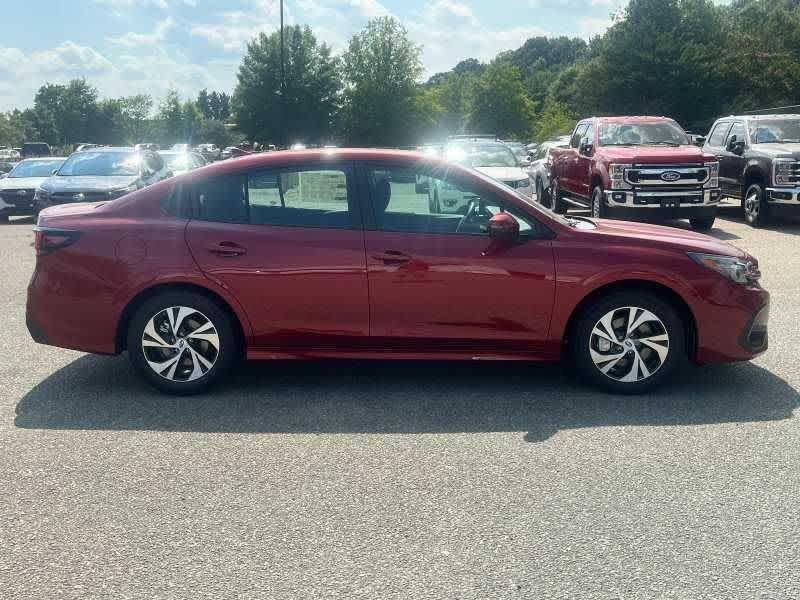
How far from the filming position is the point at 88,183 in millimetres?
18141

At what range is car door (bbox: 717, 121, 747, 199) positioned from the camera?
1752 cm

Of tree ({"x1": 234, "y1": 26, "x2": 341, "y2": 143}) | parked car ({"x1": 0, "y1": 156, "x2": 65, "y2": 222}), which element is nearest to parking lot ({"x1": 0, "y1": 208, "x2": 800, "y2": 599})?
parked car ({"x1": 0, "y1": 156, "x2": 65, "y2": 222})

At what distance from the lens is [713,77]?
59.3m

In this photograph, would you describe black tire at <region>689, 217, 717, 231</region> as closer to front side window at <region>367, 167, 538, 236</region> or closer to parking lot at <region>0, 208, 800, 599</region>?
parking lot at <region>0, 208, 800, 599</region>

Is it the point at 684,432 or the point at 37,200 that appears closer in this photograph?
the point at 684,432

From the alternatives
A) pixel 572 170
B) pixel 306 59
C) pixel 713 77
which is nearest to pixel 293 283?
pixel 572 170

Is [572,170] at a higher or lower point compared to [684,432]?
higher

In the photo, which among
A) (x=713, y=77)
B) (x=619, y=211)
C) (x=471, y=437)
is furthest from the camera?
(x=713, y=77)

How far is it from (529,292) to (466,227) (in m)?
0.59

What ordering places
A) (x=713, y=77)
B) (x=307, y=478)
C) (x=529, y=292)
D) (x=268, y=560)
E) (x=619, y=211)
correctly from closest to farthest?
(x=268, y=560) → (x=307, y=478) → (x=529, y=292) → (x=619, y=211) → (x=713, y=77)

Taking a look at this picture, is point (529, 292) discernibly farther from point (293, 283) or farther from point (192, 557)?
point (192, 557)

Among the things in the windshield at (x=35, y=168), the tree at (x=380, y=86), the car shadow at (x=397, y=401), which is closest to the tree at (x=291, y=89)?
the tree at (x=380, y=86)

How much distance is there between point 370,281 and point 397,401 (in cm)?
80

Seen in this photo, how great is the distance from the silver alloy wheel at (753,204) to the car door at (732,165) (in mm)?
348
